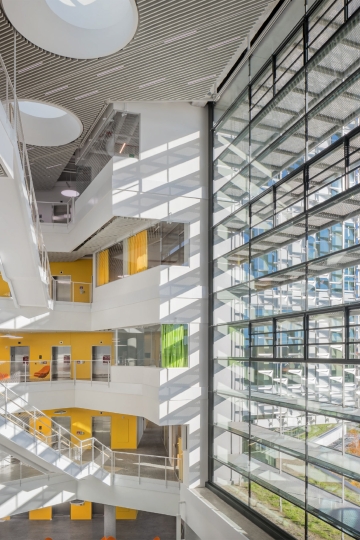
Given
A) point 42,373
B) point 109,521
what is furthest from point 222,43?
point 109,521

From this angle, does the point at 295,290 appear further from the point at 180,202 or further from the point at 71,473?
the point at 71,473

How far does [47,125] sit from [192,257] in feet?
22.4

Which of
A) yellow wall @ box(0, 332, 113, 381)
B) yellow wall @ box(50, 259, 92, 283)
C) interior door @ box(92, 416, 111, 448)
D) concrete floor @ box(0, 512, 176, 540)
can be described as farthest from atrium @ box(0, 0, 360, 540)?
yellow wall @ box(50, 259, 92, 283)

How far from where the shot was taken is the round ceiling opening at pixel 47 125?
59.0 feet

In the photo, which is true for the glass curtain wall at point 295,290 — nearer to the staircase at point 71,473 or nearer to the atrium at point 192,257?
the atrium at point 192,257

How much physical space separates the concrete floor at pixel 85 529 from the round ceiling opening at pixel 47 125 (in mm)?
15337

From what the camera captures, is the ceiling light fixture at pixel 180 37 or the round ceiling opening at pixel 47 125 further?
the round ceiling opening at pixel 47 125

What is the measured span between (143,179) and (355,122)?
25.6 ft

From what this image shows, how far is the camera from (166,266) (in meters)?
17.0

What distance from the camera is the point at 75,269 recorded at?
26422 mm

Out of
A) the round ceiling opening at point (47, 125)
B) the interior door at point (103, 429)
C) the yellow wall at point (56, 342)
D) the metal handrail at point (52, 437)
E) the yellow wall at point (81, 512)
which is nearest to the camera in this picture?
the metal handrail at point (52, 437)

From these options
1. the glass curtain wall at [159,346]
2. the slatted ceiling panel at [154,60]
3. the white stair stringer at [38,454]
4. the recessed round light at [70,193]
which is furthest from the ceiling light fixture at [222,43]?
the white stair stringer at [38,454]

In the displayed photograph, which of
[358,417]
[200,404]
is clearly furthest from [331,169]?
[200,404]

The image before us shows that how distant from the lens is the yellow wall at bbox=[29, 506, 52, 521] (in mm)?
23688
